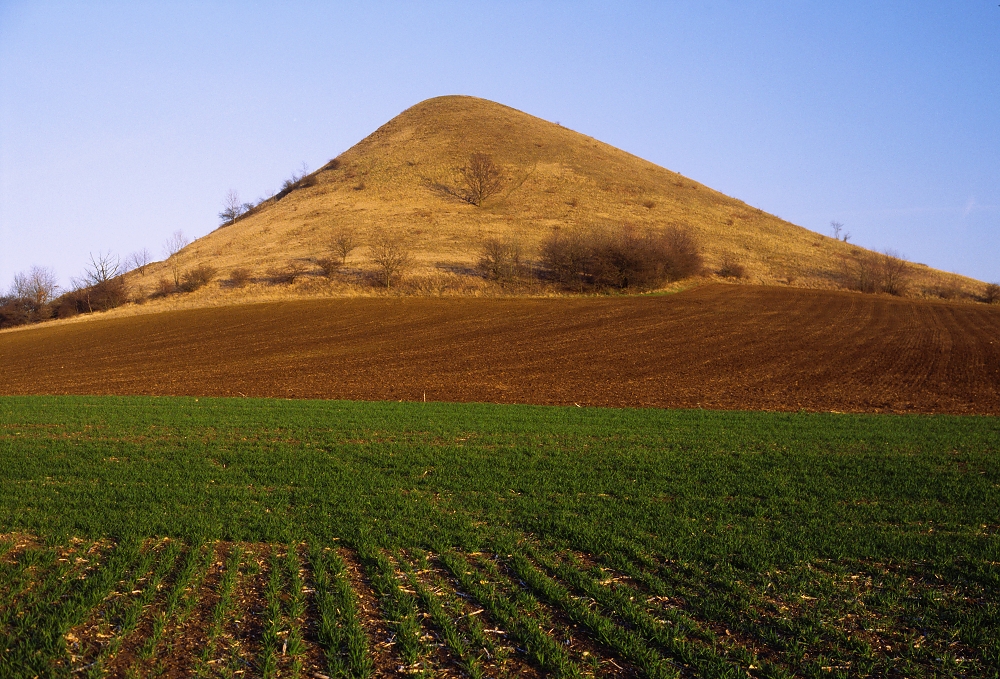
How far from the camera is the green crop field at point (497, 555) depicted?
5434 mm

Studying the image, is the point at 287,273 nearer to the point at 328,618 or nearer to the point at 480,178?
the point at 480,178

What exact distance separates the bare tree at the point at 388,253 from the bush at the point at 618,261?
1141 cm

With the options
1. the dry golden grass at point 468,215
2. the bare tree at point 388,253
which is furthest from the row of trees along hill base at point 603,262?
the bare tree at point 388,253

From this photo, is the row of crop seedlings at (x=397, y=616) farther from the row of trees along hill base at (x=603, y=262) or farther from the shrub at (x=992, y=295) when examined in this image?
the shrub at (x=992, y=295)

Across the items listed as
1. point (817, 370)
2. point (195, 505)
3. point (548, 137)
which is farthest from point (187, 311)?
point (548, 137)

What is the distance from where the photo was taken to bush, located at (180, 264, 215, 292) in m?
56.0

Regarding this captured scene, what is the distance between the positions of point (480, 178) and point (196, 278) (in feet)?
120

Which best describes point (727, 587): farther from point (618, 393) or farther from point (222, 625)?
point (618, 393)

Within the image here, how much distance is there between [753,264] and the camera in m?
63.7

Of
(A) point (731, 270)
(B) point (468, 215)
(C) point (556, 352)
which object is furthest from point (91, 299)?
(A) point (731, 270)

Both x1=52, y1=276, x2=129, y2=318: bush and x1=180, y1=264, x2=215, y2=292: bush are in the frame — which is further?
x1=180, y1=264, x2=215, y2=292: bush

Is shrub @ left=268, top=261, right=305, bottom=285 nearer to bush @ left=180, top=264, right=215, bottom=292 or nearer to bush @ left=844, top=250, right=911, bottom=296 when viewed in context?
bush @ left=180, top=264, right=215, bottom=292

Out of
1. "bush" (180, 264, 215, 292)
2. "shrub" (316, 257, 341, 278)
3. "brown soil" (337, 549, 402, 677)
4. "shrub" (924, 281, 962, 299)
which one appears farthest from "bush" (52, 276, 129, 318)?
"shrub" (924, 281, 962, 299)

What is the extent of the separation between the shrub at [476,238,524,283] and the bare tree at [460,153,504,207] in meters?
23.4
